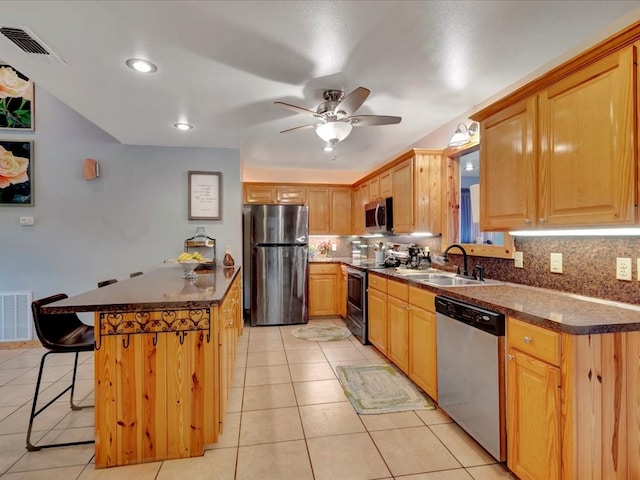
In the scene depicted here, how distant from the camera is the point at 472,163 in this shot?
3.21 m

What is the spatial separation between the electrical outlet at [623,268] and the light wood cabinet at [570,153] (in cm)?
32

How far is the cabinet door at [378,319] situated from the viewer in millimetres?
3324

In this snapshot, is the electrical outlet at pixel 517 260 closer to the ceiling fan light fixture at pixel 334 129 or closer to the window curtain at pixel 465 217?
the window curtain at pixel 465 217

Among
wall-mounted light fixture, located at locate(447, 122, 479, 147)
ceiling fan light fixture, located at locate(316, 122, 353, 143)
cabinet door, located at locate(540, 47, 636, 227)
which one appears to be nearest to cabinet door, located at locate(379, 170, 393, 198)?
wall-mounted light fixture, located at locate(447, 122, 479, 147)

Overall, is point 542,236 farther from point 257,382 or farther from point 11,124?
point 11,124

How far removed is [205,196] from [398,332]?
272 cm

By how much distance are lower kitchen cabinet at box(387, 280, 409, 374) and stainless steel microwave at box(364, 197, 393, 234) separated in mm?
1042

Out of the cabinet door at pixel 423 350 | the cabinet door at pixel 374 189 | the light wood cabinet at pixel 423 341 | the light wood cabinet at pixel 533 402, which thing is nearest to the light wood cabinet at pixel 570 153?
the light wood cabinet at pixel 533 402

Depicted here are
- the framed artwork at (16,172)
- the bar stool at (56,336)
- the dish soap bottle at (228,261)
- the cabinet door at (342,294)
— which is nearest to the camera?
the bar stool at (56,336)

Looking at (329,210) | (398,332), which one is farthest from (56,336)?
(329,210)

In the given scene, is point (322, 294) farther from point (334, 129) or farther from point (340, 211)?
point (334, 129)

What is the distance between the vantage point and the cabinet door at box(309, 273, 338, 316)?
5129mm

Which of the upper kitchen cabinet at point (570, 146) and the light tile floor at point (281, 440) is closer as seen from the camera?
the upper kitchen cabinet at point (570, 146)

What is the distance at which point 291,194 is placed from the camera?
→ 211 inches
